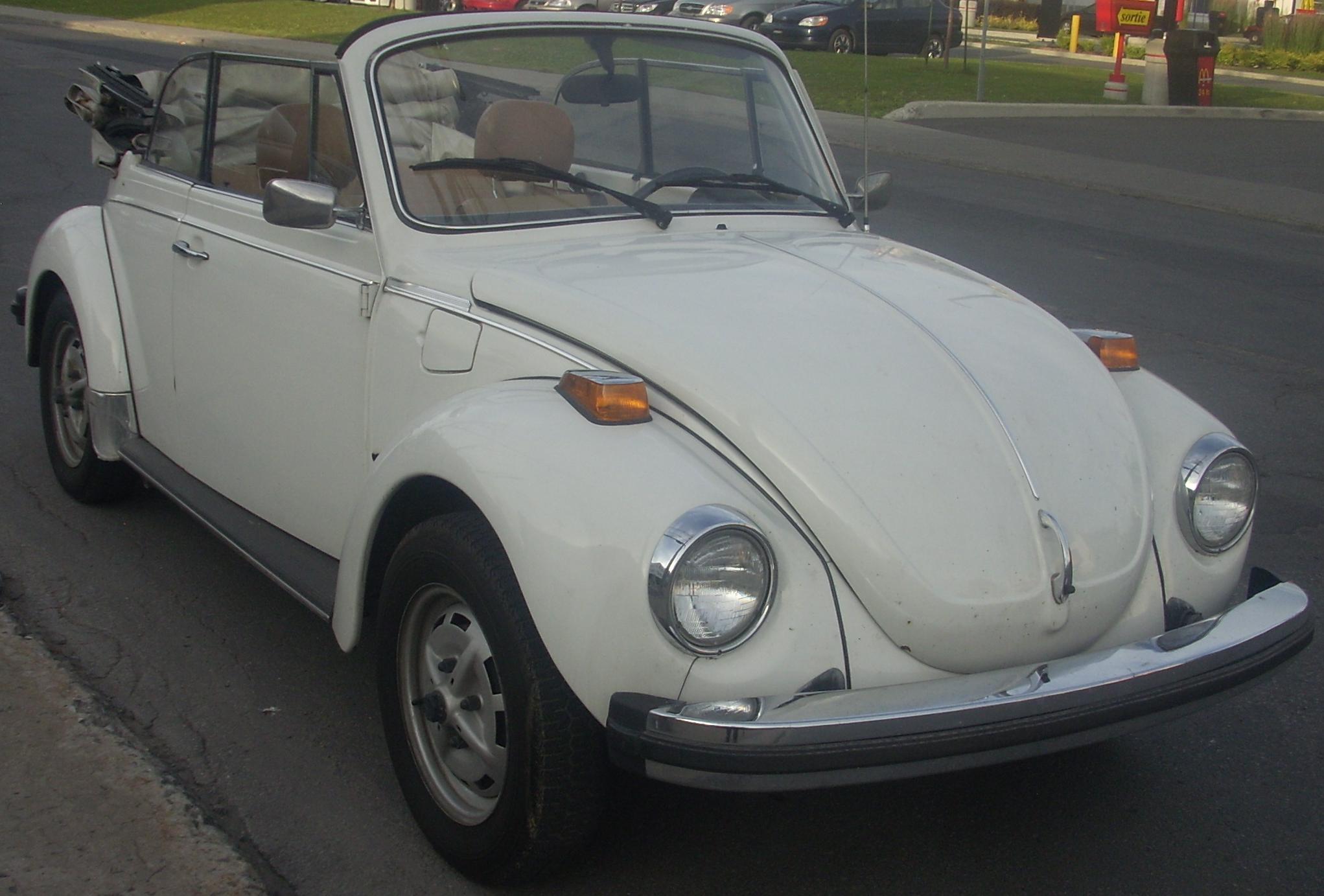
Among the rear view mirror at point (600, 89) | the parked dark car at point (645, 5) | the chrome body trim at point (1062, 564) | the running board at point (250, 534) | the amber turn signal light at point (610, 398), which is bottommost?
the running board at point (250, 534)

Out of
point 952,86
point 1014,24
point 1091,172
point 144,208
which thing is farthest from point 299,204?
point 1014,24

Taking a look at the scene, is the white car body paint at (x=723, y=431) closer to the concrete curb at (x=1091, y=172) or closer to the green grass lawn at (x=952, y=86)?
the concrete curb at (x=1091, y=172)

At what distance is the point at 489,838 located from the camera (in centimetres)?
288

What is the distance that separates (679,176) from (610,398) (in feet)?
4.78

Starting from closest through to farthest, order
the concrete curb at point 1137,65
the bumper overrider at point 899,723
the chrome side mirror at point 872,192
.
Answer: the bumper overrider at point 899,723 < the chrome side mirror at point 872,192 < the concrete curb at point 1137,65

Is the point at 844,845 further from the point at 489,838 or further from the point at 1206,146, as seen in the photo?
the point at 1206,146

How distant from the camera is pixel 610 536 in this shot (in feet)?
8.59

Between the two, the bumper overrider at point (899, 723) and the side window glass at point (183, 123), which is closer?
the bumper overrider at point (899, 723)

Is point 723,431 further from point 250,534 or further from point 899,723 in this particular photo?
point 250,534

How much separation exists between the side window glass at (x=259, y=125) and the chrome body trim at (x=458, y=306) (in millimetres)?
786

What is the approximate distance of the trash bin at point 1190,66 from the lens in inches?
862

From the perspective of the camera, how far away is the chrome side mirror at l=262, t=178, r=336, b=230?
3.54 meters

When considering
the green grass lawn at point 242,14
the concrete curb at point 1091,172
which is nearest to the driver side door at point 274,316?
the concrete curb at point 1091,172

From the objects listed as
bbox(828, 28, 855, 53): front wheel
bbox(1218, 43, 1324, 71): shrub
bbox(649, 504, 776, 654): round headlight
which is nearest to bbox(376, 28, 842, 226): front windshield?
bbox(649, 504, 776, 654): round headlight
